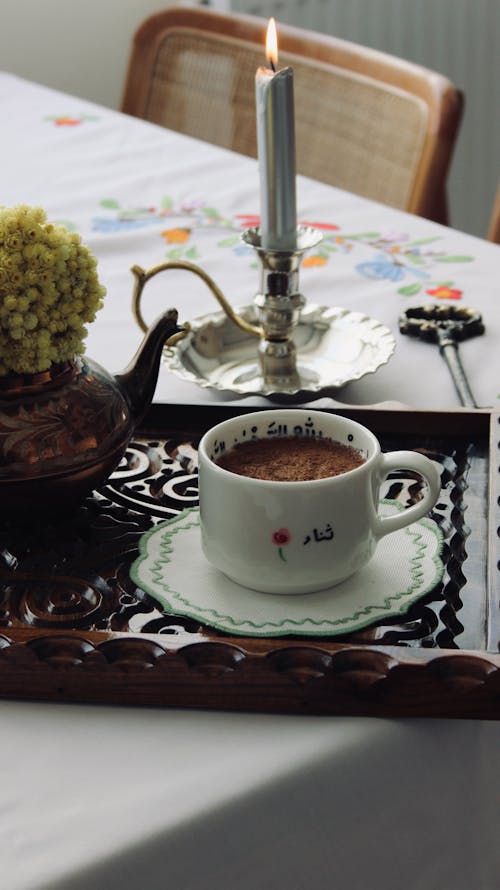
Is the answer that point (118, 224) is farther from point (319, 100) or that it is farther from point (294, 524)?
point (294, 524)

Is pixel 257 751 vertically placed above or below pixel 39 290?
below

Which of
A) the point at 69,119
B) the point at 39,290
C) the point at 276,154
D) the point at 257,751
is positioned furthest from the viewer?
the point at 69,119

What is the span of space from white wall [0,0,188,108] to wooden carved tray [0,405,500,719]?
6.96 feet

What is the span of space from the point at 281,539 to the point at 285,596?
3 cm

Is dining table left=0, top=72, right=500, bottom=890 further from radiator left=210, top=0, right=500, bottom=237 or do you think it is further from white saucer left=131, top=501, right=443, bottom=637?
radiator left=210, top=0, right=500, bottom=237

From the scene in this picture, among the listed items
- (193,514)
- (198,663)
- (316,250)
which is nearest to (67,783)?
(198,663)

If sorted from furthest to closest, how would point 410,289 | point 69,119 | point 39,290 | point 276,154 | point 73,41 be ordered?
1. point 73,41
2. point 69,119
3. point 410,289
4. point 276,154
5. point 39,290

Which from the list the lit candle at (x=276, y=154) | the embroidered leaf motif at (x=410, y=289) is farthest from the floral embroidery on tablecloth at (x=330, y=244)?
the lit candle at (x=276, y=154)

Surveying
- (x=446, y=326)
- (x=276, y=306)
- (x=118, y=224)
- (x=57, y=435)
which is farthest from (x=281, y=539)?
(x=118, y=224)

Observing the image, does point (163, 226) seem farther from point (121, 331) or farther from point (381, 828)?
point (381, 828)

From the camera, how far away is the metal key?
2.60ft

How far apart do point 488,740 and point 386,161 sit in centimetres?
107

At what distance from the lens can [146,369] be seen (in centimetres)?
60

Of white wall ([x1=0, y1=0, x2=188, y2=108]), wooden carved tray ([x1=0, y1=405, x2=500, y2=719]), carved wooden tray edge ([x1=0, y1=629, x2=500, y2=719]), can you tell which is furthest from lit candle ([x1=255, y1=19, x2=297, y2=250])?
white wall ([x1=0, y1=0, x2=188, y2=108])
